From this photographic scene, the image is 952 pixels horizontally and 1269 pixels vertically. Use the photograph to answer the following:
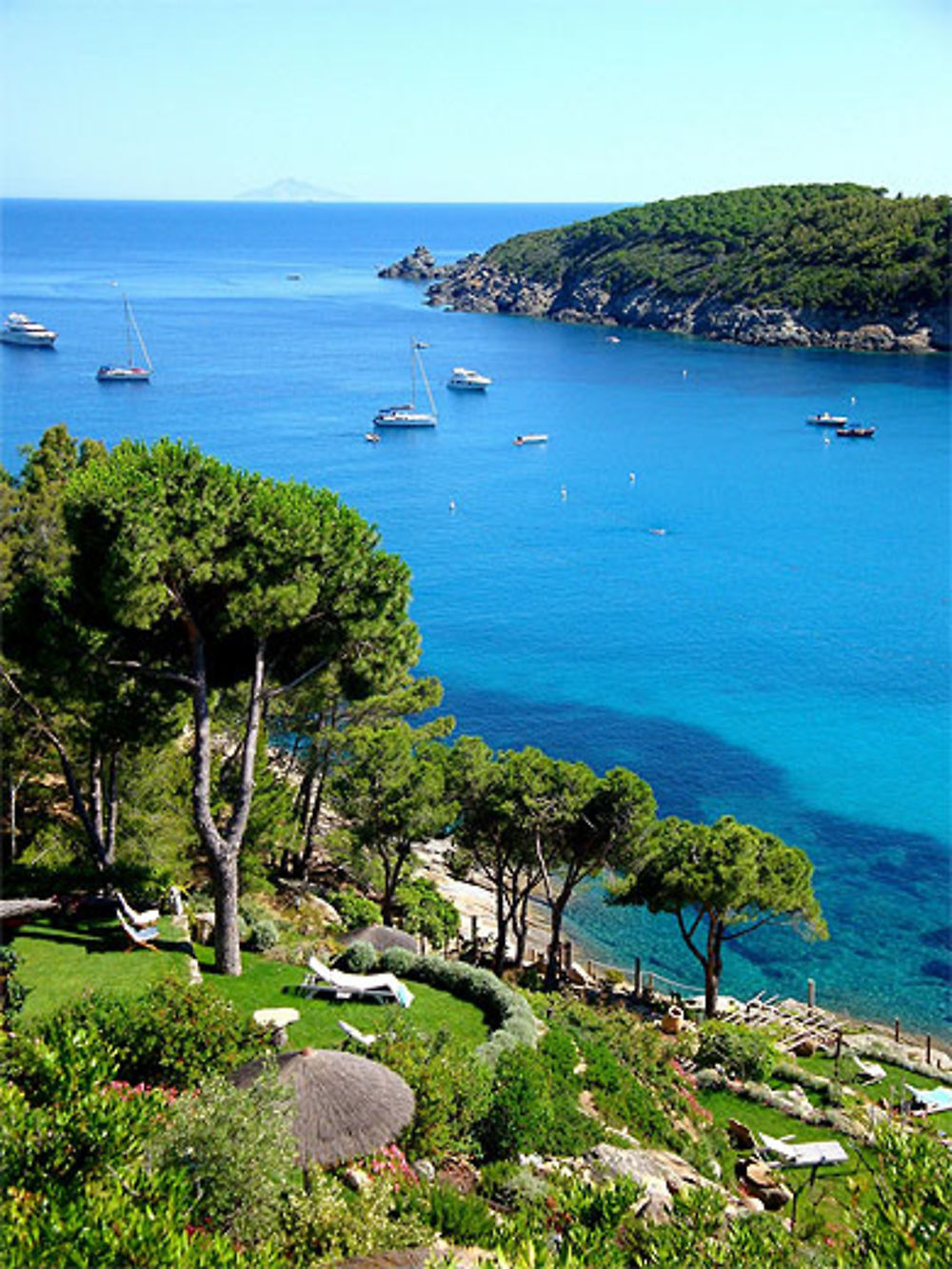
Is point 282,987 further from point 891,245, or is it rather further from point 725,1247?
point 891,245

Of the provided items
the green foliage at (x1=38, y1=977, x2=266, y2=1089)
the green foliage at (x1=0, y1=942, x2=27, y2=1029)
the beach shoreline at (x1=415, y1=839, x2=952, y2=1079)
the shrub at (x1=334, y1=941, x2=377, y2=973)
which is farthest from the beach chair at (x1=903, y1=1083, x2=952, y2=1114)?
the green foliage at (x1=0, y1=942, x2=27, y2=1029)

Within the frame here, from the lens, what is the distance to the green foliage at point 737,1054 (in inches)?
837

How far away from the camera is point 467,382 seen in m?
105

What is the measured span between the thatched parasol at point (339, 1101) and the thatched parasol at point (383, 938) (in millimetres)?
8976

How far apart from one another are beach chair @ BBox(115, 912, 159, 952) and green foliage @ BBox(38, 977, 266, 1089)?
10.3 ft

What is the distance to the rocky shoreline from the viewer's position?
125 m

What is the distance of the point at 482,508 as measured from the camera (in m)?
71.9

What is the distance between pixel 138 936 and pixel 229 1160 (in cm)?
853

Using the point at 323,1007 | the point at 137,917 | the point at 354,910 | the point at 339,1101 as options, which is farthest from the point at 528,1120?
the point at 354,910

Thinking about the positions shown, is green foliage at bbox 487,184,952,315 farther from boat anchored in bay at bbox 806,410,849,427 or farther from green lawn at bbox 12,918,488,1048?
green lawn at bbox 12,918,488,1048

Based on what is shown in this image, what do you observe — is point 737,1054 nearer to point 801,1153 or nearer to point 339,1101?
point 801,1153

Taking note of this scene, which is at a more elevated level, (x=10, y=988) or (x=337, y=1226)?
(x=337, y=1226)

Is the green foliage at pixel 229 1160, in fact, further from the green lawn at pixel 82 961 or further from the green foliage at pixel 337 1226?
the green lawn at pixel 82 961

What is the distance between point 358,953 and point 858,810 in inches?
959
